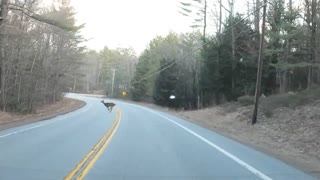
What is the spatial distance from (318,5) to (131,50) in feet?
424

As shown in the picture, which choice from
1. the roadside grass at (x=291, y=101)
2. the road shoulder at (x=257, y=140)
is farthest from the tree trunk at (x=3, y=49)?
the roadside grass at (x=291, y=101)

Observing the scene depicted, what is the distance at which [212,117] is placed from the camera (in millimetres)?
40156

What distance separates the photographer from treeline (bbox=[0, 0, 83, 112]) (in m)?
30.7

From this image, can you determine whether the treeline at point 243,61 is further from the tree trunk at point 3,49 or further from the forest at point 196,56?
the tree trunk at point 3,49

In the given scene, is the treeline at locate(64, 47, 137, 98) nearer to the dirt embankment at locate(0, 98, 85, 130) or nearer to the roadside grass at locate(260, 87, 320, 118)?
the dirt embankment at locate(0, 98, 85, 130)

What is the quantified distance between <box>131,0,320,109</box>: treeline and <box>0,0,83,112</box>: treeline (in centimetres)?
1701

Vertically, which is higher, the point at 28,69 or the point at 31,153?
the point at 28,69

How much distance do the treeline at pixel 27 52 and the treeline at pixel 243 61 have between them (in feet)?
55.8

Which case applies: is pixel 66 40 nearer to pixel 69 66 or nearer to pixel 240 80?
pixel 69 66

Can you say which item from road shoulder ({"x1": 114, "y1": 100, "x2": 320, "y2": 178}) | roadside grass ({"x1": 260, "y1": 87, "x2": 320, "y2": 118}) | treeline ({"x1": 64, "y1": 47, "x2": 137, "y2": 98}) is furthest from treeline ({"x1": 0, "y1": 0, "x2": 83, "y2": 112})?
treeline ({"x1": 64, "y1": 47, "x2": 137, "y2": 98})

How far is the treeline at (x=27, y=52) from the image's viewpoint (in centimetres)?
3069

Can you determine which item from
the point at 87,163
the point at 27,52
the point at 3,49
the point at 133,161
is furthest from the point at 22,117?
the point at 87,163

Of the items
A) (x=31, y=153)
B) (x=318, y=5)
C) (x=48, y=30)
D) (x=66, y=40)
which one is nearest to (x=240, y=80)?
(x=318, y=5)

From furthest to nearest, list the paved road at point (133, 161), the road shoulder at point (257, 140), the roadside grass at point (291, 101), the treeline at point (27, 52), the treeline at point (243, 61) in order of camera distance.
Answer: the treeline at point (243, 61) → the treeline at point (27, 52) → the roadside grass at point (291, 101) → the road shoulder at point (257, 140) → the paved road at point (133, 161)
